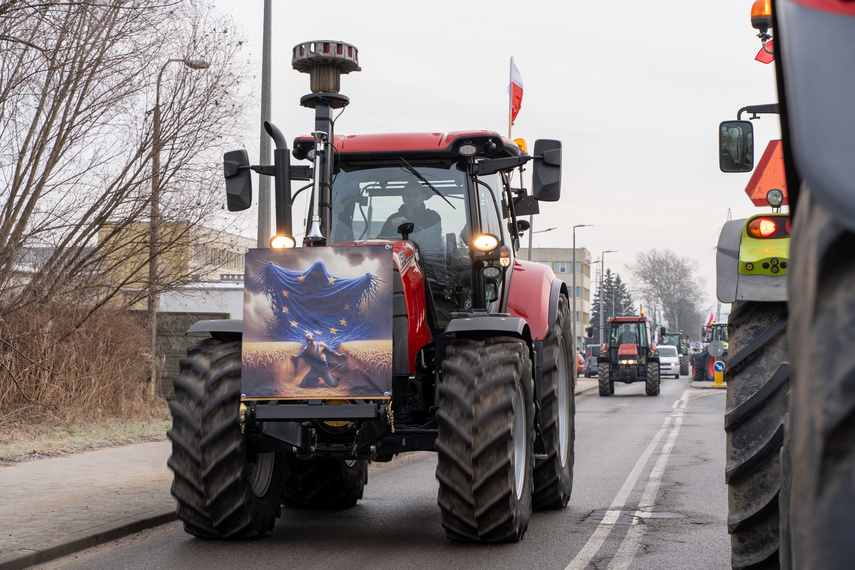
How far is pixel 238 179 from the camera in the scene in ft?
26.0

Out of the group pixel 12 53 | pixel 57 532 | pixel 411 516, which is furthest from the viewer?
pixel 12 53

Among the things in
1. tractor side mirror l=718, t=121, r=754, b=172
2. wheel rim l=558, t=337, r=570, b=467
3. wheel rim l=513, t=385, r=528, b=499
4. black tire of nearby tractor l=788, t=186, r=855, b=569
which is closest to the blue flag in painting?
wheel rim l=513, t=385, r=528, b=499

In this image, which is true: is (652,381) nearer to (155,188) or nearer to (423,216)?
(155,188)

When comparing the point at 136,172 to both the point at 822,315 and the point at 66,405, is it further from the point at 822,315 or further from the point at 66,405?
the point at 822,315

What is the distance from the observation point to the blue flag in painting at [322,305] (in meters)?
6.98

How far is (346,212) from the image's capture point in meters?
8.26

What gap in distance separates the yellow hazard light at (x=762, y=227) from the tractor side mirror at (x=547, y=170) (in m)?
3.05

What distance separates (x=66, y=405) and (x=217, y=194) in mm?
4251

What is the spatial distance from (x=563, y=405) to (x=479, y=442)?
3.04 m

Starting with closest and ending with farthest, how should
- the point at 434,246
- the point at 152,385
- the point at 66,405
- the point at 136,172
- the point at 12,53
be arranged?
the point at 434,246 → the point at 12,53 → the point at 66,405 → the point at 136,172 → the point at 152,385

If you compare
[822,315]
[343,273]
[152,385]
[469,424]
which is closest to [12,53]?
[152,385]

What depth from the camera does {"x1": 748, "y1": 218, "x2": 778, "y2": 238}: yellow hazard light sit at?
15.8 ft

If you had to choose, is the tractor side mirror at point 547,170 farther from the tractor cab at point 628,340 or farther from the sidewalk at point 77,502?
the tractor cab at point 628,340

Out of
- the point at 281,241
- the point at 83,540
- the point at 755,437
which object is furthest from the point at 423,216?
the point at 755,437
